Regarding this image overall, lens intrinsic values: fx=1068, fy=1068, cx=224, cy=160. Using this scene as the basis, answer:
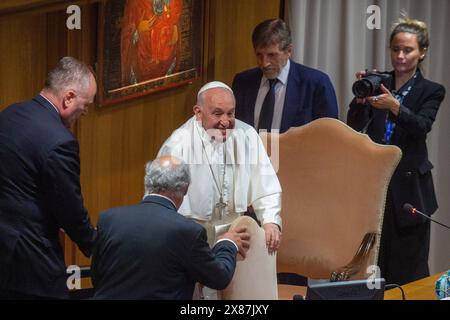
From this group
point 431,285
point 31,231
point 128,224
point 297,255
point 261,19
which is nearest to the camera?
point 128,224

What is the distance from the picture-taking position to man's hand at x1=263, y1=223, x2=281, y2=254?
3.87 metres

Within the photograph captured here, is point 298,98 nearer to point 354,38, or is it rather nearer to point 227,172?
point 227,172

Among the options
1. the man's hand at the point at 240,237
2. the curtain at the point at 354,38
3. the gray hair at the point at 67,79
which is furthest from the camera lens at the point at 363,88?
the gray hair at the point at 67,79

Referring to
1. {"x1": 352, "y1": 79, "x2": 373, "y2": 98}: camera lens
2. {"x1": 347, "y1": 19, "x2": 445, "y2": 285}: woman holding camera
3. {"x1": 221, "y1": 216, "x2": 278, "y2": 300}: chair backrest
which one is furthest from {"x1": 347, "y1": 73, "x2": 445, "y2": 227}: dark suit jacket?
{"x1": 221, "y1": 216, "x2": 278, "y2": 300}: chair backrest

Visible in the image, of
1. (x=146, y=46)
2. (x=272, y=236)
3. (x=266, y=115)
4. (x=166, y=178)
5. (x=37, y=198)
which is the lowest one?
(x=272, y=236)

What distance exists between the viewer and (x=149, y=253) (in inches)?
126

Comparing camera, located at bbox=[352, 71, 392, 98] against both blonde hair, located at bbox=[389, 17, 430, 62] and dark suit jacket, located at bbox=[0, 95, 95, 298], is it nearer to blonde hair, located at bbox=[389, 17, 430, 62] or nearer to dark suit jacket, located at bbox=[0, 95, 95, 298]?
blonde hair, located at bbox=[389, 17, 430, 62]

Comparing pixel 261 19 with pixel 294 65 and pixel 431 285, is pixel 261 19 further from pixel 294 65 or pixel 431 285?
pixel 431 285

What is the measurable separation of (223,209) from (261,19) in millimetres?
1545

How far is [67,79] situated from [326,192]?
1.34m

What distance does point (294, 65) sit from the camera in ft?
15.8

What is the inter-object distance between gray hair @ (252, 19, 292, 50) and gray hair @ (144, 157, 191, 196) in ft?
4.85

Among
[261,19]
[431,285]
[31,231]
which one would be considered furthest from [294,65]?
[31,231]

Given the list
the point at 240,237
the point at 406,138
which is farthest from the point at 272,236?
the point at 406,138
